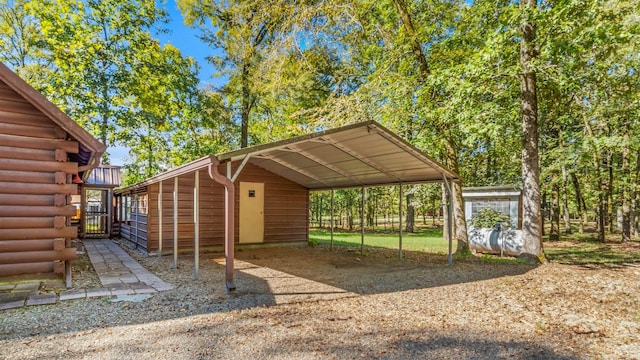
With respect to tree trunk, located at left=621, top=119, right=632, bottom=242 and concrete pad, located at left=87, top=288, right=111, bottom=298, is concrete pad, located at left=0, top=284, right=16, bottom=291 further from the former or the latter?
tree trunk, located at left=621, top=119, right=632, bottom=242

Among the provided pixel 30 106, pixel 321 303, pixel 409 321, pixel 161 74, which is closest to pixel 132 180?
pixel 161 74

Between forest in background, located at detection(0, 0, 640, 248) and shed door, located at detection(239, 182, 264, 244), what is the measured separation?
2347 millimetres

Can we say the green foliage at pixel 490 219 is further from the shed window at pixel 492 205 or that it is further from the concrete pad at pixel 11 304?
the concrete pad at pixel 11 304

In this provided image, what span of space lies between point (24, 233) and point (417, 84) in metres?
8.93

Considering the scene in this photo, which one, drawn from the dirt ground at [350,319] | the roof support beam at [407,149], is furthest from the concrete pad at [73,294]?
the roof support beam at [407,149]

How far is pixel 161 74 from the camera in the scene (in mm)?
14273

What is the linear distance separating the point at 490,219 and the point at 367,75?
19.3 feet

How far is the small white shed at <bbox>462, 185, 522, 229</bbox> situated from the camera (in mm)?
10250

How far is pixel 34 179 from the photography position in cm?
517

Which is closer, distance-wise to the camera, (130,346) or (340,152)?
(130,346)

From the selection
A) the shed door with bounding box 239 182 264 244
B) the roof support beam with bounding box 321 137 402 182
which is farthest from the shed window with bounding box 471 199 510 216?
the shed door with bounding box 239 182 264 244

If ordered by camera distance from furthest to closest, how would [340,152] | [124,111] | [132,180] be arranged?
[132,180], [124,111], [340,152]

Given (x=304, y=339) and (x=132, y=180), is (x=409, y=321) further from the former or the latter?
(x=132, y=180)

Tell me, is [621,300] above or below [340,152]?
below
